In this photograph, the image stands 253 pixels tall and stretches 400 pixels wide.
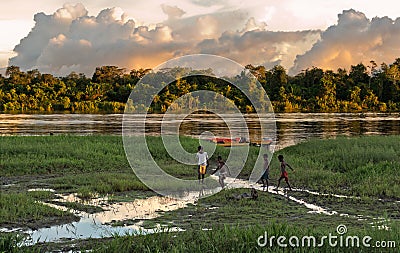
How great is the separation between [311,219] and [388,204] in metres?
2.61

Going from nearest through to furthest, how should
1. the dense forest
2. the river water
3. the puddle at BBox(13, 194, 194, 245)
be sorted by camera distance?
1. the puddle at BBox(13, 194, 194, 245)
2. the river water
3. the dense forest

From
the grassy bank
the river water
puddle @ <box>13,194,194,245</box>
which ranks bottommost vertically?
puddle @ <box>13,194,194,245</box>

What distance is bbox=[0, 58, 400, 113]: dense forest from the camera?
8212 cm

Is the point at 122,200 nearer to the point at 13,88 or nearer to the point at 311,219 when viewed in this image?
the point at 311,219

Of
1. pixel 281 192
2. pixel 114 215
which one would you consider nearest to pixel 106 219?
pixel 114 215

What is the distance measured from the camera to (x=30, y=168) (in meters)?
16.8

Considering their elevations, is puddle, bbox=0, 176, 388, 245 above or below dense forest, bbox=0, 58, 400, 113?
below

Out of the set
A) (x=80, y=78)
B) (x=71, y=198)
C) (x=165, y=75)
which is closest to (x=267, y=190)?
(x=165, y=75)

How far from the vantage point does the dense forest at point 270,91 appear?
82.1m

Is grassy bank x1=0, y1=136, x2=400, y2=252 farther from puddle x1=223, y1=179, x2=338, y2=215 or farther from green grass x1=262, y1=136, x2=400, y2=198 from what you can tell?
puddle x1=223, y1=179, x2=338, y2=215

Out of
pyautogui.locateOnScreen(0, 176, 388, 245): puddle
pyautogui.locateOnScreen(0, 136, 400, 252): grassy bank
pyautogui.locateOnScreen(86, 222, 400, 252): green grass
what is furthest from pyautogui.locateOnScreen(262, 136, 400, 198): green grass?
pyautogui.locateOnScreen(86, 222, 400, 252): green grass
